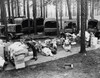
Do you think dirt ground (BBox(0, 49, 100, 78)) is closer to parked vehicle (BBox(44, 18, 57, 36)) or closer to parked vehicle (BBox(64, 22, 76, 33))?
parked vehicle (BBox(64, 22, 76, 33))

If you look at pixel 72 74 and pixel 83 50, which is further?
pixel 83 50

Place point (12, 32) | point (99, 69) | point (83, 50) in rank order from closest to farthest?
1. point (99, 69)
2. point (83, 50)
3. point (12, 32)

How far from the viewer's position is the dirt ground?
8.23 m

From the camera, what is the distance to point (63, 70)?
8828mm

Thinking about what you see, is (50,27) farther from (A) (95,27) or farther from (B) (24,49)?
(B) (24,49)

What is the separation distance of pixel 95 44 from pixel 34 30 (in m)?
9.20

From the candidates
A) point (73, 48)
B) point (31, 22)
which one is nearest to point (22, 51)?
point (73, 48)

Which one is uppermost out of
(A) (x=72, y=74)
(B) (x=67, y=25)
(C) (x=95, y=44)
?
(B) (x=67, y=25)

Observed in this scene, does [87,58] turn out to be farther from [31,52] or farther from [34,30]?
[34,30]

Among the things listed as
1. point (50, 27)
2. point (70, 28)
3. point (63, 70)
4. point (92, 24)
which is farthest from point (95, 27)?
point (63, 70)

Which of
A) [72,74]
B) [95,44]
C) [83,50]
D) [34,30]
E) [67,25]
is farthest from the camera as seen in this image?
[34,30]

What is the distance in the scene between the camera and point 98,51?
1218cm

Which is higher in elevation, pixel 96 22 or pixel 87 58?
pixel 96 22

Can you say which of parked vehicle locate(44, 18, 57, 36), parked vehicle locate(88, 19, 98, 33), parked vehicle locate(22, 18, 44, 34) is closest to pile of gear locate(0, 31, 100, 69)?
parked vehicle locate(88, 19, 98, 33)
